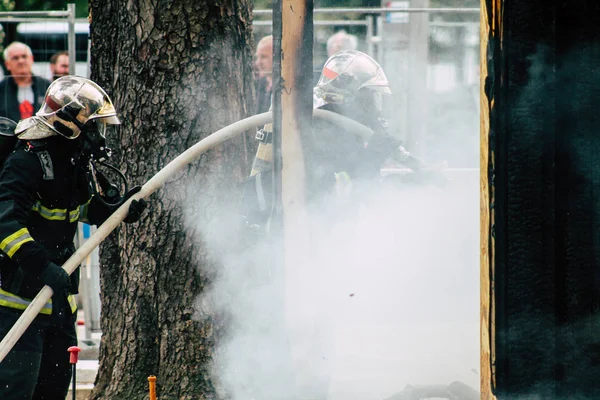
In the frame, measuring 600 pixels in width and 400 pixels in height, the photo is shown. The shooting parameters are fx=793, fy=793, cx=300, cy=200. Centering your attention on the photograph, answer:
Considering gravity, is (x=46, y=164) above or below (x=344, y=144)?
below

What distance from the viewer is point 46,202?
11.9 feet

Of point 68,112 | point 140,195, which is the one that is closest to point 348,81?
point 140,195

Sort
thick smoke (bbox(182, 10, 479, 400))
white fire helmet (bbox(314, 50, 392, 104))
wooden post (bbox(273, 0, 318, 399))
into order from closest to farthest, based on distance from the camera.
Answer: wooden post (bbox(273, 0, 318, 399)) → thick smoke (bbox(182, 10, 479, 400)) → white fire helmet (bbox(314, 50, 392, 104))

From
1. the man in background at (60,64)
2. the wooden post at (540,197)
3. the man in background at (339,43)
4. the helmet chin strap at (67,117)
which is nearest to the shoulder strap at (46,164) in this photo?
the helmet chin strap at (67,117)

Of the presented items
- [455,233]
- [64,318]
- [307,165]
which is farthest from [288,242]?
[455,233]

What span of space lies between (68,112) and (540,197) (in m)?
2.14

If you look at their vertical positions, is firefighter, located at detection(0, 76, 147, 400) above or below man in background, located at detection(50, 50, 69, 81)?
below

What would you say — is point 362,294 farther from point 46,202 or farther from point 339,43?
point 46,202

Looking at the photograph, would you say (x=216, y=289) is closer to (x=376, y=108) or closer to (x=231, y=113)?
(x=231, y=113)

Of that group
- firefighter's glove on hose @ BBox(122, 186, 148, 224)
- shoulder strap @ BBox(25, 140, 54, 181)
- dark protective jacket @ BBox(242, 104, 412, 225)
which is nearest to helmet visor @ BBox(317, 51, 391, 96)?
dark protective jacket @ BBox(242, 104, 412, 225)

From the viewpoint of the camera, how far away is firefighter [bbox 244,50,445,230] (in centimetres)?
418

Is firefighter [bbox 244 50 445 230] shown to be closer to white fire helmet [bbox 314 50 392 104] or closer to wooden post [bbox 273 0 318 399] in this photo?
white fire helmet [bbox 314 50 392 104]

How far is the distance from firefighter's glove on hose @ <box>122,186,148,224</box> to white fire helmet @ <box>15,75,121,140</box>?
34 centimetres

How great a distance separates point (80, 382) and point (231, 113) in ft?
7.76
